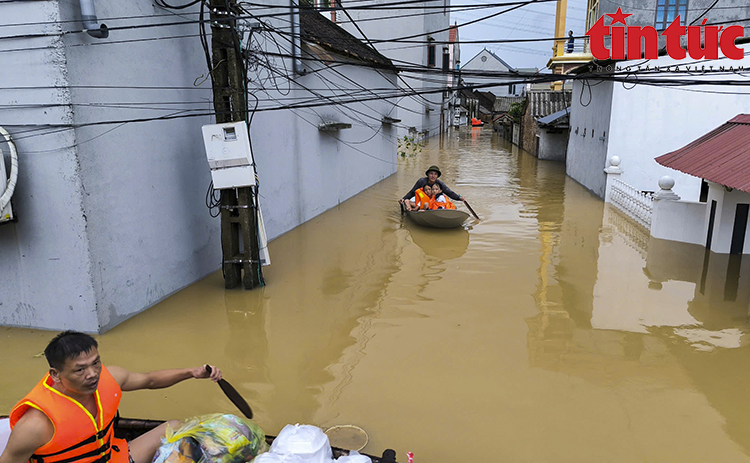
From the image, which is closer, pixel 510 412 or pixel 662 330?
pixel 510 412

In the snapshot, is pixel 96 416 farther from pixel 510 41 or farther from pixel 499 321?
pixel 510 41

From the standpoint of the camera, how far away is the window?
26.4m

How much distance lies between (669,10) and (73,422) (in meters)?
31.3

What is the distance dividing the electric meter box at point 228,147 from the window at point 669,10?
2679 cm

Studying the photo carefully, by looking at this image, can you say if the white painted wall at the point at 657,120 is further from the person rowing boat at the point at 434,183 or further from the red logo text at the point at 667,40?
the person rowing boat at the point at 434,183

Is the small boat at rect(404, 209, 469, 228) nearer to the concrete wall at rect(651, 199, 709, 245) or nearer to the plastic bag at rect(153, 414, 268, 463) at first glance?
the concrete wall at rect(651, 199, 709, 245)

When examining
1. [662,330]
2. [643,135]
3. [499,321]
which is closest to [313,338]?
[499,321]

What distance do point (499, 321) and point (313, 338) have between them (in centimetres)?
246

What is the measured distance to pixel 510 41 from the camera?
7523 millimetres

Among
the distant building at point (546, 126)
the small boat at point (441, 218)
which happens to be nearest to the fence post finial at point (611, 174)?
the small boat at point (441, 218)

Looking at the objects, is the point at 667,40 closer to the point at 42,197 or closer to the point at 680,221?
the point at 680,221

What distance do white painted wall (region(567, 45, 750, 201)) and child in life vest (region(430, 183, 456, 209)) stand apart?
5.87m

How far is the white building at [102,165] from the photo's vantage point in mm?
5871

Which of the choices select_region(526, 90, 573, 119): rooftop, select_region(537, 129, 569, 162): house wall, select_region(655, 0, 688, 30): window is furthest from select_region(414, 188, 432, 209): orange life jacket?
select_region(655, 0, 688, 30): window
